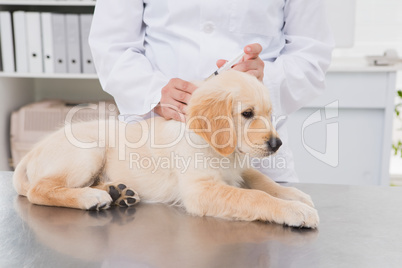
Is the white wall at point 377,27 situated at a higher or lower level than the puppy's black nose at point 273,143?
higher

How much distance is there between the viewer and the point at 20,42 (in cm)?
234

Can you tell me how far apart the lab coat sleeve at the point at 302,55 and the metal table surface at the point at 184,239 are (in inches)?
15.2

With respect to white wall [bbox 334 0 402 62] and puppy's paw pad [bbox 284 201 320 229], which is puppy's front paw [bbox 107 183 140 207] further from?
white wall [bbox 334 0 402 62]

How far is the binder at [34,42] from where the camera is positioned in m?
2.30

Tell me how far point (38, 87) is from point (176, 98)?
7.26ft

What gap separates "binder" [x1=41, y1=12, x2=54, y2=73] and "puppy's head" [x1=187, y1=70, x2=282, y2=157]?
1.75m

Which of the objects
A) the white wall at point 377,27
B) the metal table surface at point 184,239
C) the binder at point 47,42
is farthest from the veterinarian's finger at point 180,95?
the white wall at point 377,27

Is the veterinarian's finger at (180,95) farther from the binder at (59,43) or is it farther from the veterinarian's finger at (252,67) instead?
the binder at (59,43)

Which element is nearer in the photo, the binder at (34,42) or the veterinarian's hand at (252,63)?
the veterinarian's hand at (252,63)

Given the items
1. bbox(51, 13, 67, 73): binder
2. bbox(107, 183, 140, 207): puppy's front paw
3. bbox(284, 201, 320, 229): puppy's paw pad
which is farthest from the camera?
bbox(51, 13, 67, 73): binder

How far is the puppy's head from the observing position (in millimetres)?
808

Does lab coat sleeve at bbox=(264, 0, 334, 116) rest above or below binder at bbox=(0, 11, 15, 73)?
below

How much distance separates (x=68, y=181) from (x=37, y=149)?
0.12 m

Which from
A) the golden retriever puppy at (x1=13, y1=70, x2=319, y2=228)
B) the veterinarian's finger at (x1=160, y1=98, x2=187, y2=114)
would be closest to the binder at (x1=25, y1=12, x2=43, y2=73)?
the golden retriever puppy at (x1=13, y1=70, x2=319, y2=228)
